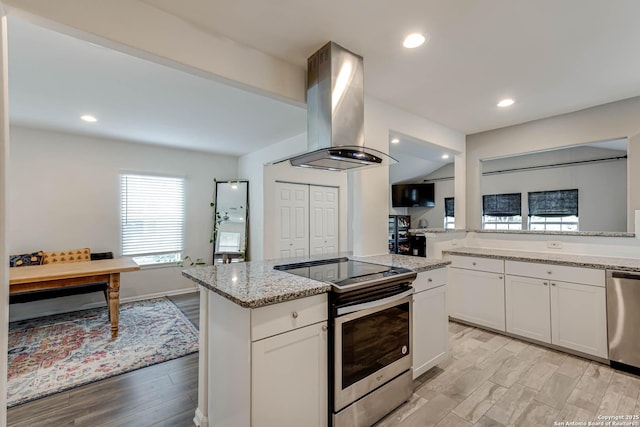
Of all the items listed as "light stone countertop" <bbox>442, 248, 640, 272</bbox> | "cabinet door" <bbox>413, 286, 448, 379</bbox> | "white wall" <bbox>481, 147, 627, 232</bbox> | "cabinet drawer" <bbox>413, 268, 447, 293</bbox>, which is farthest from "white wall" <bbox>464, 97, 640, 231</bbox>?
"white wall" <bbox>481, 147, 627, 232</bbox>

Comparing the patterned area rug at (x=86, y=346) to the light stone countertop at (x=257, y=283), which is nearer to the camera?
the light stone countertop at (x=257, y=283)

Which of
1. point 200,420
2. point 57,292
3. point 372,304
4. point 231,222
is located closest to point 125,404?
point 200,420

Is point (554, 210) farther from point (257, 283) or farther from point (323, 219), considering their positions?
point (257, 283)

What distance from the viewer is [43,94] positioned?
109 inches

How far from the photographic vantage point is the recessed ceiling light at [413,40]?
1.86 m

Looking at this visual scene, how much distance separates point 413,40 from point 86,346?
414 centimetres

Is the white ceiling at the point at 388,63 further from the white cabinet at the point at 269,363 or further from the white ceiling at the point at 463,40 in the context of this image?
the white cabinet at the point at 269,363

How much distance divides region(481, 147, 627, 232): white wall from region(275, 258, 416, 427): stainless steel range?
19.4 ft

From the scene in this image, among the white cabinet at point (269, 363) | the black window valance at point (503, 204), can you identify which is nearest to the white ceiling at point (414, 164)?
the black window valance at point (503, 204)

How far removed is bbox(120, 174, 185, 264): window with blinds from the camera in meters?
4.60

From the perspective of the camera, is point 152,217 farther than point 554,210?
No

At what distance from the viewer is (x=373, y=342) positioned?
180 cm

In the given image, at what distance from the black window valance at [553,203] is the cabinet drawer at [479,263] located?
4346 millimetres

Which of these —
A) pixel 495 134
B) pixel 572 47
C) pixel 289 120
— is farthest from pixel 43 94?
pixel 495 134
